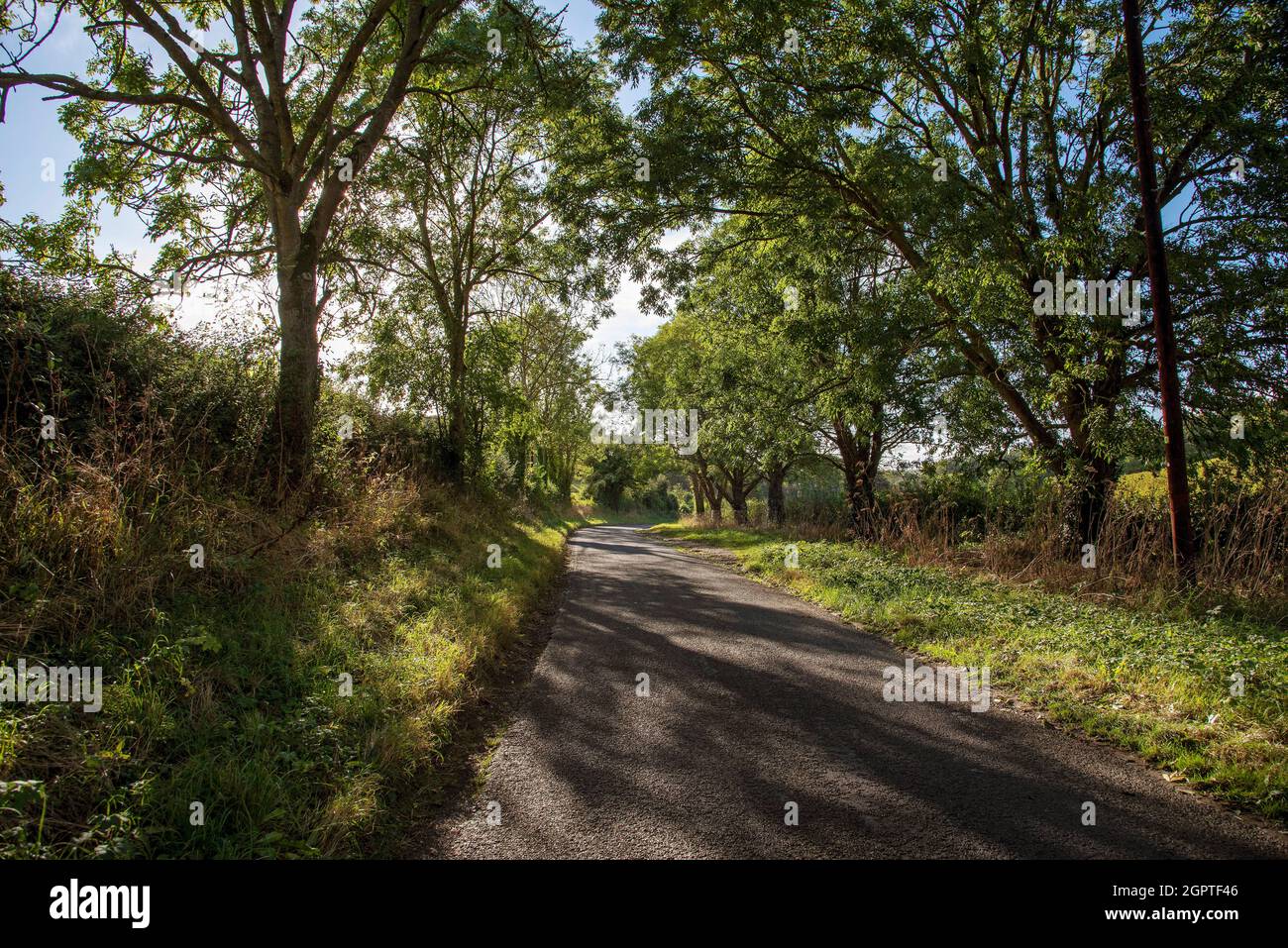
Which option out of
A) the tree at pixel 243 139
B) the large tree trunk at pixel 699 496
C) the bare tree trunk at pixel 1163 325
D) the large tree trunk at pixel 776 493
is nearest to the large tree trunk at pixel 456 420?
the tree at pixel 243 139

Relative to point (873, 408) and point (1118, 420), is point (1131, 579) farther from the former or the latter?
point (873, 408)

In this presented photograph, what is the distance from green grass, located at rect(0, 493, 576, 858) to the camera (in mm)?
2686

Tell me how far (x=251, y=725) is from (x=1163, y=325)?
1096 centimetres

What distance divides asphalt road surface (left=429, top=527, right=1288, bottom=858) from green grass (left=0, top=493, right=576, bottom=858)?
613 millimetres

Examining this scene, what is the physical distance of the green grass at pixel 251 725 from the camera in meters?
2.69

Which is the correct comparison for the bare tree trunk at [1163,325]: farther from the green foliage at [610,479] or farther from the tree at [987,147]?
the green foliage at [610,479]

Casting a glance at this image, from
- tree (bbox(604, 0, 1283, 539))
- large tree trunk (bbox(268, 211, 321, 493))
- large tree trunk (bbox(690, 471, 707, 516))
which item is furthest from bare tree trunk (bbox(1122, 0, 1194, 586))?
large tree trunk (bbox(690, 471, 707, 516))

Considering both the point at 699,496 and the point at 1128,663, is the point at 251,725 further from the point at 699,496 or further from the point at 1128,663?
the point at 699,496

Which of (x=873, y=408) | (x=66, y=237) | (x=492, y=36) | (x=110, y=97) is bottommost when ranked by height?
(x=873, y=408)

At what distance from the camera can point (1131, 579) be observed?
26.8 ft

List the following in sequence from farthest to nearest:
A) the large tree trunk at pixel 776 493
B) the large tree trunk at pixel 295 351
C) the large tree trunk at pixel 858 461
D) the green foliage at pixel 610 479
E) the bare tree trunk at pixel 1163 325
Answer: the green foliage at pixel 610 479 < the large tree trunk at pixel 776 493 < the large tree trunk at pixel 858 461 < the large tree trunk at pixel 295 351 < the bare tree trunk at pixel 1163 325

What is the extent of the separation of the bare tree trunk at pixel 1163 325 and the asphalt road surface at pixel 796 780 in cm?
495

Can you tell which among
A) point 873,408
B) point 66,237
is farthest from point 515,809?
point 873,408
